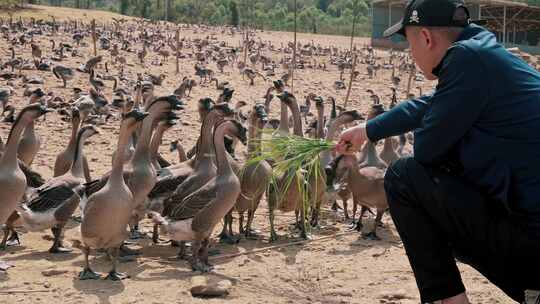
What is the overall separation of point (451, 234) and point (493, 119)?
2.63 ft

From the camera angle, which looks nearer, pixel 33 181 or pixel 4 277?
pixel 4 277

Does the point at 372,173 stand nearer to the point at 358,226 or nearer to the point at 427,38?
the point at 358,226

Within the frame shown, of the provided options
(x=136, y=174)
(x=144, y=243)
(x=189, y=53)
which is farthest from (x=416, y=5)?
(x=189, y=53)

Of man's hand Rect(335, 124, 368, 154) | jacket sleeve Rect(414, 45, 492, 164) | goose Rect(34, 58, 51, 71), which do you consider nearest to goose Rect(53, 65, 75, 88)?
goose Rect(34, 58, 51, 71)

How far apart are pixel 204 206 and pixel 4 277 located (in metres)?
2.18

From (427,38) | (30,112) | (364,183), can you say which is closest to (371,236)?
(364,183)

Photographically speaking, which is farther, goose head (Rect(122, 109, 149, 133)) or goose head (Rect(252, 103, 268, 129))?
→ goose head (Rect(252, 103, 268, 129))

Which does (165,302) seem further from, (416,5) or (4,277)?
(416,5)

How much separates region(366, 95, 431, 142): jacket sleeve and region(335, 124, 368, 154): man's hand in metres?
0.15

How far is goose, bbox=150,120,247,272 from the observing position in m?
7.71

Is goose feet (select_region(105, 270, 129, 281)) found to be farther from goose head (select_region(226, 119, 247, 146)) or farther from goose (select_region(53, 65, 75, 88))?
goose (select_region(53, 65, 75, 88))

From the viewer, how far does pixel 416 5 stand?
4402 mm

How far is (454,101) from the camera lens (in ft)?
13.3

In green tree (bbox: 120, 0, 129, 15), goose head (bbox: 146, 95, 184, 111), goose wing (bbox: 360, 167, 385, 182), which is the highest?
green tree (bbox: 120, 0, 129, 15)
